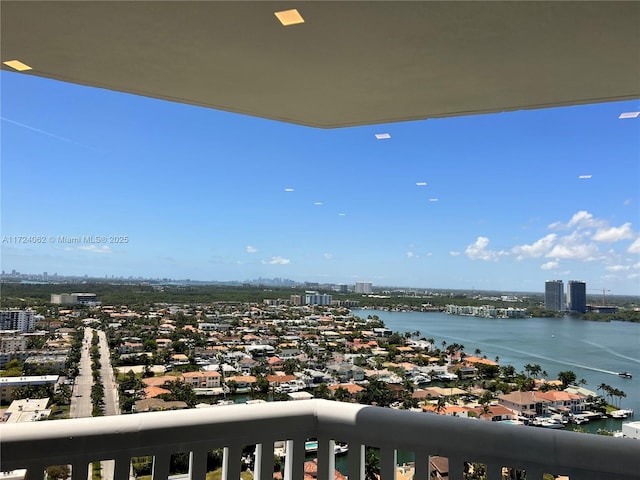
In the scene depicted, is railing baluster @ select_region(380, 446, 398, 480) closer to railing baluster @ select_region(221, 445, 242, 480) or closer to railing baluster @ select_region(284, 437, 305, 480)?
railing baluster @ select_region(284, 437, 305, 480)

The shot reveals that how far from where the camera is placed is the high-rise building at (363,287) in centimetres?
290

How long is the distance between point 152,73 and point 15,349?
152cm

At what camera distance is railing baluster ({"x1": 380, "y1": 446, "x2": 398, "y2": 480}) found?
1414 millimetres

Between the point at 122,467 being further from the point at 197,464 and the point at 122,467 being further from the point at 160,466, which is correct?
the point at 197,464

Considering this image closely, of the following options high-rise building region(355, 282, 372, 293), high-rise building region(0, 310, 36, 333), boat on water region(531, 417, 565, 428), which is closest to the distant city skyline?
high-rise building region(355, 282, 372, 293)

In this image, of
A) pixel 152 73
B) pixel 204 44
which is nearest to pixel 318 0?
pixel 204 44

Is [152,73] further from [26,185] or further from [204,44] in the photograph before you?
[26,185]

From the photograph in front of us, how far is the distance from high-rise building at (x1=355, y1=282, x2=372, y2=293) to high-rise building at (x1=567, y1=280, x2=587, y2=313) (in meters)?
1.21

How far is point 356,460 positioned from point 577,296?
177cm

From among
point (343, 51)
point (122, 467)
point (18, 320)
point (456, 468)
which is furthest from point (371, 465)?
point (18, 320)

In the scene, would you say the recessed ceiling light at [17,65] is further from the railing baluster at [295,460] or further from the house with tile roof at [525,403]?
the house with tile roof at [525,403]

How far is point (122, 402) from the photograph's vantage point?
2.01m

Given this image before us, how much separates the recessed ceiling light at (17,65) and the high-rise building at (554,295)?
2.99 m

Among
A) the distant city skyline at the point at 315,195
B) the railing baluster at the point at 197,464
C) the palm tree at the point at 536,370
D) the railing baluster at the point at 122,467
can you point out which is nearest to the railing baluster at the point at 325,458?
the railing baluster at the point at 197,464
